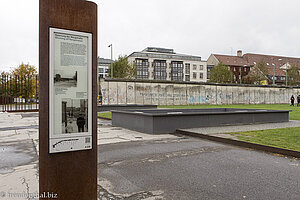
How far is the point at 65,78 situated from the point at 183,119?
8679 millimetres

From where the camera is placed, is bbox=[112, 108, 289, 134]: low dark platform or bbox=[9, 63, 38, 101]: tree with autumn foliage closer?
bbox=[112, 108, 289, 134]: low dark platform

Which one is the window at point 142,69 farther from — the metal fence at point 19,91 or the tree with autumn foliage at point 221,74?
the metal fence at point 19,91

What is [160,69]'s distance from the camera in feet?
289

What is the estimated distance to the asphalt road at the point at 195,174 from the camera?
Answer: 3896 millimetres

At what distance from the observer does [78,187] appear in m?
3.03

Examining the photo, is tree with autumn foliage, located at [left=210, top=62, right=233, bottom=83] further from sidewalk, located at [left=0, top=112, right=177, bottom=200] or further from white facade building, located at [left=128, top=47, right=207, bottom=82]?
sidewalk, located at [left=0, top=112, right=177, bottom=200]

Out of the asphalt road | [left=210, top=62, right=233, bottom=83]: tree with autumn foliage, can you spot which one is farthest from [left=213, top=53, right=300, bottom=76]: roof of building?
the asphalt road

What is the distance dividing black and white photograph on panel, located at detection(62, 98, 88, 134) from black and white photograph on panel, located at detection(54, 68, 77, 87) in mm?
191

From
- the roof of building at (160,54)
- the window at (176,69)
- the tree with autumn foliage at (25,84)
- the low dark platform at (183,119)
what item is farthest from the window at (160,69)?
the low dark platform at (183,119)

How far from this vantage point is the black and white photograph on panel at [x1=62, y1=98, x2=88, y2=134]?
296 centimetres

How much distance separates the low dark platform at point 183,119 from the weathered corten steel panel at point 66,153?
722 cm

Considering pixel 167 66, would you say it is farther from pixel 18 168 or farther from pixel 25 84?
pixel 18 168

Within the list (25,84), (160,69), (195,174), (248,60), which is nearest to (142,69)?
(160,69)

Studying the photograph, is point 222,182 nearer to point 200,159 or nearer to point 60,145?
point 200,159
